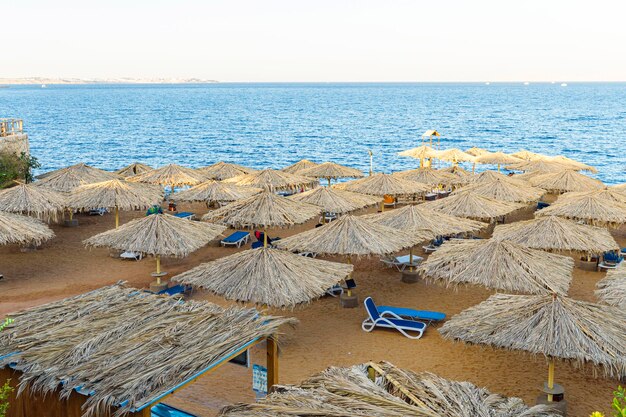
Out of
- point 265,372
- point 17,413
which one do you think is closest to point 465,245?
point 265,372

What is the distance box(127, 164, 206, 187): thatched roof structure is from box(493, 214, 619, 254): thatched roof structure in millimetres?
12186

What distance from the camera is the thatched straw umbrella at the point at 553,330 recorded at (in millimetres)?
7383

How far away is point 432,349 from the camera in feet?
33.6

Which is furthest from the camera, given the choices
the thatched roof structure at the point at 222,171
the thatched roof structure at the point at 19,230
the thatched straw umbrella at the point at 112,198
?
the thatched roof structure at the point at 222,171

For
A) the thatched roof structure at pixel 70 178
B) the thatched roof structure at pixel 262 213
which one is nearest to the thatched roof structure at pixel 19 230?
the thatched roof structure at pixel 262 213

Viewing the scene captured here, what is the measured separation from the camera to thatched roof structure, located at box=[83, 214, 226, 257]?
12.3m

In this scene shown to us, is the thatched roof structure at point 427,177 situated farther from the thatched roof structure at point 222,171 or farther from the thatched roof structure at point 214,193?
the thatched roof structure at point 214,193

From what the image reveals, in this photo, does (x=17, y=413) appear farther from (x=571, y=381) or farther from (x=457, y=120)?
(x=457, y=120)

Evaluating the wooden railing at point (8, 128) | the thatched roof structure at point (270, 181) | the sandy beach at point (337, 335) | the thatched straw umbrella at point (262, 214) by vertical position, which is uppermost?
the wooden railing at point (8, 128)

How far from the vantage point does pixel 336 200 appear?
16.8 metres

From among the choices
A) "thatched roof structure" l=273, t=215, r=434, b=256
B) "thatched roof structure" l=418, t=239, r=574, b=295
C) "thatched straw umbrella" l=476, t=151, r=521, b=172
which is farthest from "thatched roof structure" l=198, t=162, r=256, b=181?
"thatched roof structure" l=418, t=239, r=574, b=295

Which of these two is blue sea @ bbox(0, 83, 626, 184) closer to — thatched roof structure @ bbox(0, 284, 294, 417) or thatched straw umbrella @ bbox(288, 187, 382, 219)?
thatched straw umbrella @ bbox(288, 187, 382, 219)

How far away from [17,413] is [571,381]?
8.06 meters

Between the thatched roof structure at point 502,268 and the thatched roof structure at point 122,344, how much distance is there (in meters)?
4.76
